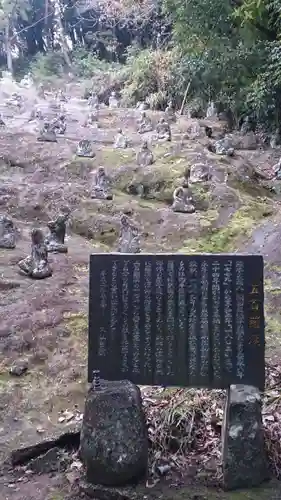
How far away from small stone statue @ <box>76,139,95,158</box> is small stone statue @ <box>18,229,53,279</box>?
217 inches

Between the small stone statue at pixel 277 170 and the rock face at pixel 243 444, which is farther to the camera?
the small stone statue at pixel 277 170

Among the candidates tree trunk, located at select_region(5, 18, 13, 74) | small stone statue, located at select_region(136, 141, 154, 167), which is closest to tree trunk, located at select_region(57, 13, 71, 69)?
tree trunk, located at select_region(5, 18, 13, 74)

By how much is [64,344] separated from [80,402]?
93 cm

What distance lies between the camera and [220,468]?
397 centimetres

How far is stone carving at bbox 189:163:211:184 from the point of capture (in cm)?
1095

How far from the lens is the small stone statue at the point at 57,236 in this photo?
812cm

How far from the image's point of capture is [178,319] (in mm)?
3930

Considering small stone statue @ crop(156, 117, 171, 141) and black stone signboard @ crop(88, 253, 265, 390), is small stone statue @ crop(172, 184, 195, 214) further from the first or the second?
black stone signboard @ crop(88, 253, 265, 390)

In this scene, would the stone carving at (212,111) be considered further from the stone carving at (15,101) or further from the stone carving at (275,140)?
the stone carving at (15,101)

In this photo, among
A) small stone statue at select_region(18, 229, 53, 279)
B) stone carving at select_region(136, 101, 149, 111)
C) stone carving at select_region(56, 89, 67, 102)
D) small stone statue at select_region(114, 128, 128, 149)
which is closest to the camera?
small stone statue at select_region(18, 229, 53, 279)

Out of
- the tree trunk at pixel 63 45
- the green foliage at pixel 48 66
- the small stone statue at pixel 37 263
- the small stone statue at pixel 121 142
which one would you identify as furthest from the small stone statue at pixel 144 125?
the tree trunk at pixel 63 45

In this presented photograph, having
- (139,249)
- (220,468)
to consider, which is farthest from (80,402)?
(139,249)

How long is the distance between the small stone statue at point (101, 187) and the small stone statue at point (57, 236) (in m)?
2.24

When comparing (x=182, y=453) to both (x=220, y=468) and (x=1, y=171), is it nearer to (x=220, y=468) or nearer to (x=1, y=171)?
(x=220, y=468)
